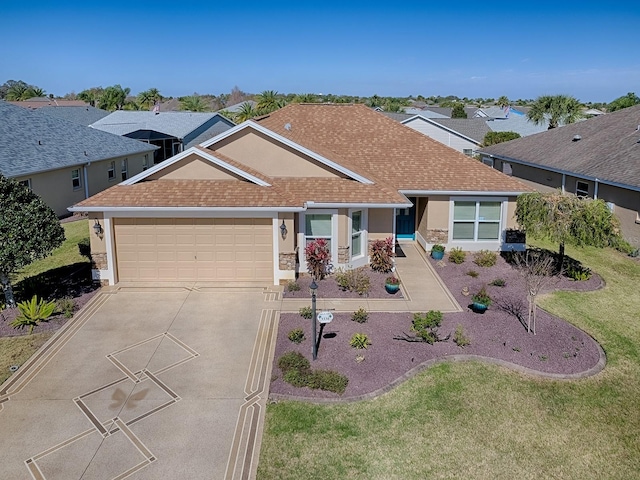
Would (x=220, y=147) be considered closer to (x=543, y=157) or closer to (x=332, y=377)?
(x=332, y=377)

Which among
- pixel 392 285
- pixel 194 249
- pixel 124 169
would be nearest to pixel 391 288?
pixel 392 285

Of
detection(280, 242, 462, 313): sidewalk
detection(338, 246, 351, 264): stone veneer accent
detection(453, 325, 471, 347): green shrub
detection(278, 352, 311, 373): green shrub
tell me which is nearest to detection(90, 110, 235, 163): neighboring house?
detection(338, 246, 351, 264): stone veneer accent

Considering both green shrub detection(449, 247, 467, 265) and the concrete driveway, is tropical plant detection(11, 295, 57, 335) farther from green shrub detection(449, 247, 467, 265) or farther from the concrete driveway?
green shrub detection(449, 247, 467, 265)

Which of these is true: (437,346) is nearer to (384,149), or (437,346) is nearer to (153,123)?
(384,149)

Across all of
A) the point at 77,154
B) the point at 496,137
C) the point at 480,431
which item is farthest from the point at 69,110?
the point at 480,431

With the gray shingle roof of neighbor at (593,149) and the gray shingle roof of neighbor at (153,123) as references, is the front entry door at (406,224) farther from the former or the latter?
the gray shingle roof of neighbor at (153,123)

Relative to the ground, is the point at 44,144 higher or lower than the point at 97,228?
higher
